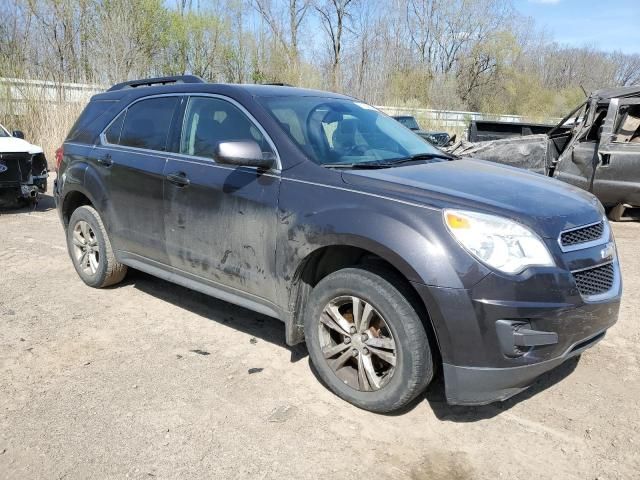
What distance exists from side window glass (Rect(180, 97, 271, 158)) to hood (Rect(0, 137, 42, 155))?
5.87m

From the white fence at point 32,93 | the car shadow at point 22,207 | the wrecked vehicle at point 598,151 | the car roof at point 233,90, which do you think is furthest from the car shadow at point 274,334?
the white fence at point 32,93

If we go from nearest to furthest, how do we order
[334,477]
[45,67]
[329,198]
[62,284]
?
[334,477], [329,198], [62,284], [45,67]

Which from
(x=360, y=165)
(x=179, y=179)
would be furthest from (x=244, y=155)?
(x=179, y=179)

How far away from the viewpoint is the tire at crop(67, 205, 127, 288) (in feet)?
16.2

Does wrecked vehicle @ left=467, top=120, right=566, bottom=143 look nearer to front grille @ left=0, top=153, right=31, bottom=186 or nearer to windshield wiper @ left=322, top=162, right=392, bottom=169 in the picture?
front grille @ left=0, top=153, right=31, bottom=186

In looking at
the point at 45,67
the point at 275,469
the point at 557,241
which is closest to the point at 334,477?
the point at 275,469

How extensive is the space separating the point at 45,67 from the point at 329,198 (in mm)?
16677

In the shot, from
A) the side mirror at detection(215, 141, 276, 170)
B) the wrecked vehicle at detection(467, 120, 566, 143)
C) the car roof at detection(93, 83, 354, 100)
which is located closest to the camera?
the side mirror at detection(215, 141, 276, 170)

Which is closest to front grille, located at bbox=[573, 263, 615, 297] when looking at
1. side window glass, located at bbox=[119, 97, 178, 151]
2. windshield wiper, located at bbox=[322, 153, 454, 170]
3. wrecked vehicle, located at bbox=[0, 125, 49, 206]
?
windshield wiper, located at bbox=[322, 153, 454, 170]

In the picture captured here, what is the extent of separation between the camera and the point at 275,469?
106 inches

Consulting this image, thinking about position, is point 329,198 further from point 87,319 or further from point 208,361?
point 87,319

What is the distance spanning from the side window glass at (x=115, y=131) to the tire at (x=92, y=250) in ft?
2.29

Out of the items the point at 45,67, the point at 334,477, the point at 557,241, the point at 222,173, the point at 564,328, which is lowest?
the point at 334,477

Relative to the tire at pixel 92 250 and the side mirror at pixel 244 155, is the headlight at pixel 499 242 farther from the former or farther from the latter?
the tire at pixel 92 250
